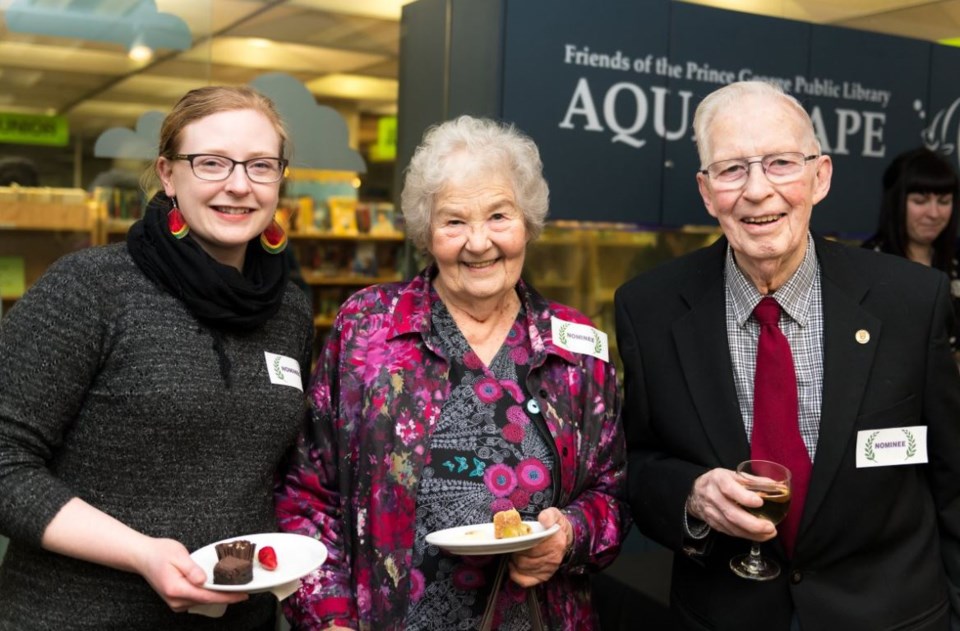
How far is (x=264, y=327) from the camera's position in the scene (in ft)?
6.90

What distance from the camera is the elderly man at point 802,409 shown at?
6.61 feet

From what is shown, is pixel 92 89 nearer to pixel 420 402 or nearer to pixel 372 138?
pixel 372 138

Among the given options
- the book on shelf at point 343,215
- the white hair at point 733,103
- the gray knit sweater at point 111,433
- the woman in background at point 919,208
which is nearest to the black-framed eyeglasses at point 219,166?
the gray knit sweater at point 111,433

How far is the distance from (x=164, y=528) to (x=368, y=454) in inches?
17.7

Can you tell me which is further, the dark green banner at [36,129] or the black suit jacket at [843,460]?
the dark green banner at [36,129]

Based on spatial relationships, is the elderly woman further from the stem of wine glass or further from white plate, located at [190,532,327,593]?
the stem of wine glass

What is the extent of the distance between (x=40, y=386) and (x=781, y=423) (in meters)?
1.45

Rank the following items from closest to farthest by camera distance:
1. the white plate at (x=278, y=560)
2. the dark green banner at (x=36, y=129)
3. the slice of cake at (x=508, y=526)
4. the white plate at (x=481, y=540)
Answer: the white plate at (x=278, y=560) → the white plate at (x=481, y=540) → the slice of cake at (x=508, y=526) → the dark green banner at (x=36, y=129)

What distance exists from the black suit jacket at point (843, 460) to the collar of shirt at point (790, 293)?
0.03 meters

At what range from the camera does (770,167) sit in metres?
2.07

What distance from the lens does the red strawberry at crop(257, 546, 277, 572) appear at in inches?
71.3

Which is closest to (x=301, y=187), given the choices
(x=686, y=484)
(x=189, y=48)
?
(x=189, y=48)

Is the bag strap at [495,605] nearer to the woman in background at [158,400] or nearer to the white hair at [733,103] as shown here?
the woman in background at [158,400]

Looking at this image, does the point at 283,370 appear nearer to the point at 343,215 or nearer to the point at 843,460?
the point at 843,460
